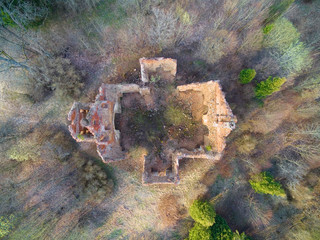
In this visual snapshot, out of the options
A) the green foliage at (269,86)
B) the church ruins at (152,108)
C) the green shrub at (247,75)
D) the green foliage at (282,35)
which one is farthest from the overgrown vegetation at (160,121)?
the green shrub at (247,75)

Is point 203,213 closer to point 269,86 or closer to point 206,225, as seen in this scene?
point 206,225

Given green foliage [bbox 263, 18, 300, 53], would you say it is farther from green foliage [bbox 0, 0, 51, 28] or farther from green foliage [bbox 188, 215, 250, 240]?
green foliage [bbox 0, 0, 51, 28]

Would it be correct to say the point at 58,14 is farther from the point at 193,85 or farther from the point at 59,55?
the point at 193,85

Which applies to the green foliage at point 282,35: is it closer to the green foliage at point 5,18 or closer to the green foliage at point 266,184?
the green foliage at point 266,184

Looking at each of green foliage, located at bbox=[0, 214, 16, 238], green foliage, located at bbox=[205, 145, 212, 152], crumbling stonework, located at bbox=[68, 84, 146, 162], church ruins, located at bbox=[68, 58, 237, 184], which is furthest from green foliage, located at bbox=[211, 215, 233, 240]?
green foliage, located at bbox=[0, 214, 16, 238]

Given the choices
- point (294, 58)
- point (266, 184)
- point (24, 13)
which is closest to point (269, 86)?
point (294, 58)

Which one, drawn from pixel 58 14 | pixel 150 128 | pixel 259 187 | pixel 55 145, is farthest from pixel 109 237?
pixel 58 14
